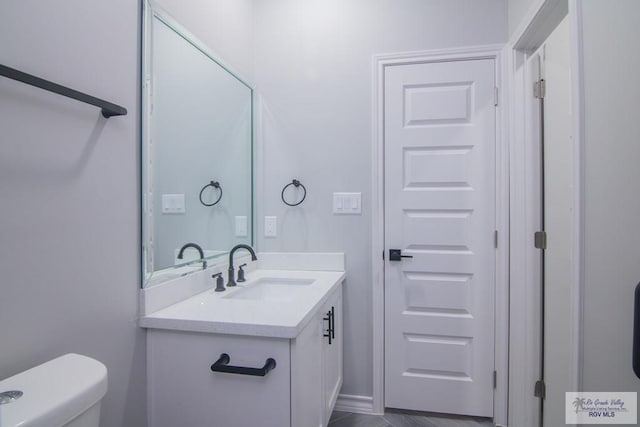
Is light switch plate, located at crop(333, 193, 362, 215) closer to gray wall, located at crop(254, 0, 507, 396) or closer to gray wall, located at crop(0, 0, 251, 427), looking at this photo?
gray wall, located at crop(254, 0, 507, 396)

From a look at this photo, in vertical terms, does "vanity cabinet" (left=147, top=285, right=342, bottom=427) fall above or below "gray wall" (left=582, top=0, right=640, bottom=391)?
below

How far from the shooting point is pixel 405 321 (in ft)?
6.56

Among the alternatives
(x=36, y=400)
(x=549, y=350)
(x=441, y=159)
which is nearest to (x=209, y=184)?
(x=36, y=400)

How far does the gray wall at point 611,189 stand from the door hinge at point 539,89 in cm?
70

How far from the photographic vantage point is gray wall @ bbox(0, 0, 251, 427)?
83 centimetres

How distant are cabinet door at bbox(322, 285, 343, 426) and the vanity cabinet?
309 mm

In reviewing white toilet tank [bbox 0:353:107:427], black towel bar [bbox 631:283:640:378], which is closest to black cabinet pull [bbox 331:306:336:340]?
white toilet tank [bbox 0:353:107:427]

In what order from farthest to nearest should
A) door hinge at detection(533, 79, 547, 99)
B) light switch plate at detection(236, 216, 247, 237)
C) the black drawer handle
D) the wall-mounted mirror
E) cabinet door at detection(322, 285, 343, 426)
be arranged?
1. light switch plate at detection(236, 216, 247, 237)
2. door hinge at detection(533, 79, 547, 99)
3. cabinet door at detection(322, 285, 343, 426)
4. the wall-mounted mirror
5. the black drawer handle

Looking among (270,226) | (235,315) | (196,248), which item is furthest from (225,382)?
(270,226)

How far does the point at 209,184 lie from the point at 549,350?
1.88 meters

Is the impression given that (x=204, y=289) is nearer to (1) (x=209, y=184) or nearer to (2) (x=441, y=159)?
(1) (x=209, y=184)

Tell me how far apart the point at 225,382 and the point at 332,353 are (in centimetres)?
73

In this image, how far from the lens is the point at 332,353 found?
1.76 metres

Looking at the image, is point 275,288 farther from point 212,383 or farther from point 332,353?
point 212,383
